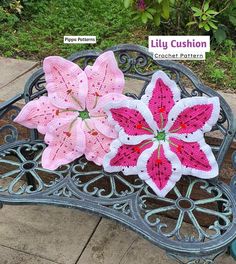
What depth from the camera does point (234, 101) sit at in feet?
9.59

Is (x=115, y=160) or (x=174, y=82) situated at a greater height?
(x=174, y=82)

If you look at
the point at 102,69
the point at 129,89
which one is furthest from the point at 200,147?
the point at 129,89

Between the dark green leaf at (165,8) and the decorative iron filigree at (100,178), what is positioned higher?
the dark green leaf at (165,8)

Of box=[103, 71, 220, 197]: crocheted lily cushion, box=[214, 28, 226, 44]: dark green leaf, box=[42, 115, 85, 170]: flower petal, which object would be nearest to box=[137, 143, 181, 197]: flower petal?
box=[103, 71, 220, 197]: crocheted lily cushion

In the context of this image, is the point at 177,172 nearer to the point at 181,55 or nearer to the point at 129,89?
the point at 181,55

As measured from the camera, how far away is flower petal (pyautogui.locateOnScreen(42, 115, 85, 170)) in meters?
2.43

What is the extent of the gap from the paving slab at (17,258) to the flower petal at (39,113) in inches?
28.8

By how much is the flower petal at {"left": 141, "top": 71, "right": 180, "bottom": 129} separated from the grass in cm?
101

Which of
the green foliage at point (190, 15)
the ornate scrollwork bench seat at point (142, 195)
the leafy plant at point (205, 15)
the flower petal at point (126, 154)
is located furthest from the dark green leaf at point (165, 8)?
the flower petal at point (126, 154)

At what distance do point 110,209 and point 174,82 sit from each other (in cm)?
69

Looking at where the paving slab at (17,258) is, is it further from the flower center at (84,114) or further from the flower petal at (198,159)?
the flower petal at (198,159)

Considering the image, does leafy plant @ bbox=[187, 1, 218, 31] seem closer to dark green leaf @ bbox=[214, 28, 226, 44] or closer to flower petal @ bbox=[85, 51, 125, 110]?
dark green leaf @ bbox=[214, 28, 226, 44]

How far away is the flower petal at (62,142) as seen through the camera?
2.43 meters

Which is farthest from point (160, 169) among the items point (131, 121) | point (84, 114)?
point (84, 114)
